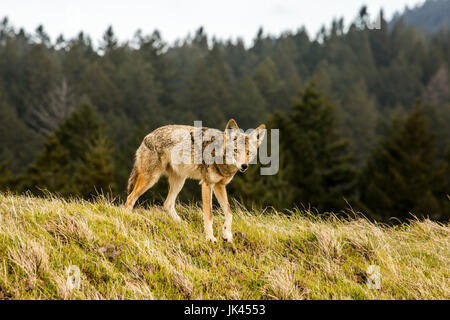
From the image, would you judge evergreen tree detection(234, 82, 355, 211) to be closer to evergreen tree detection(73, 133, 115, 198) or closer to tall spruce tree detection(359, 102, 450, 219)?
tall spruce tree detection(359, 102, 450, 219)

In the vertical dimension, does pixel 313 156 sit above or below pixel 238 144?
below

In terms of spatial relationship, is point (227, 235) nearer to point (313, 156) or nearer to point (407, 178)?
point (407, 178)

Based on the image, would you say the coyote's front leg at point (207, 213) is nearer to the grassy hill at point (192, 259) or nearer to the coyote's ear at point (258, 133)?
the grassy hill at point (192, 259)

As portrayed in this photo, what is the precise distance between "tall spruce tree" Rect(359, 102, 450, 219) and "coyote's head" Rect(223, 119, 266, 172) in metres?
25.2

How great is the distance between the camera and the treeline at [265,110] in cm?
3098

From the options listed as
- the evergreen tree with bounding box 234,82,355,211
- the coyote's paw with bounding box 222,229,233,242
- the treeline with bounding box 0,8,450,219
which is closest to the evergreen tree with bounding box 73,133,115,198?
the treeline with bounding box 0,8,450,219

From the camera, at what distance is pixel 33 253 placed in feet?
13.9

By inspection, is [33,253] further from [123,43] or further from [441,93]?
[123,43]

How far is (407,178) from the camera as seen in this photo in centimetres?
3219

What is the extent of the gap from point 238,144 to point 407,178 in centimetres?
2976

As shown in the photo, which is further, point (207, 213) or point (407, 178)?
point (407, 178)

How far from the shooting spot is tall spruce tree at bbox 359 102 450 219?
1202 inches

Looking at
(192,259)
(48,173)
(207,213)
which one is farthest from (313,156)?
(192,259)

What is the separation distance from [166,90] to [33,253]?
247ft
